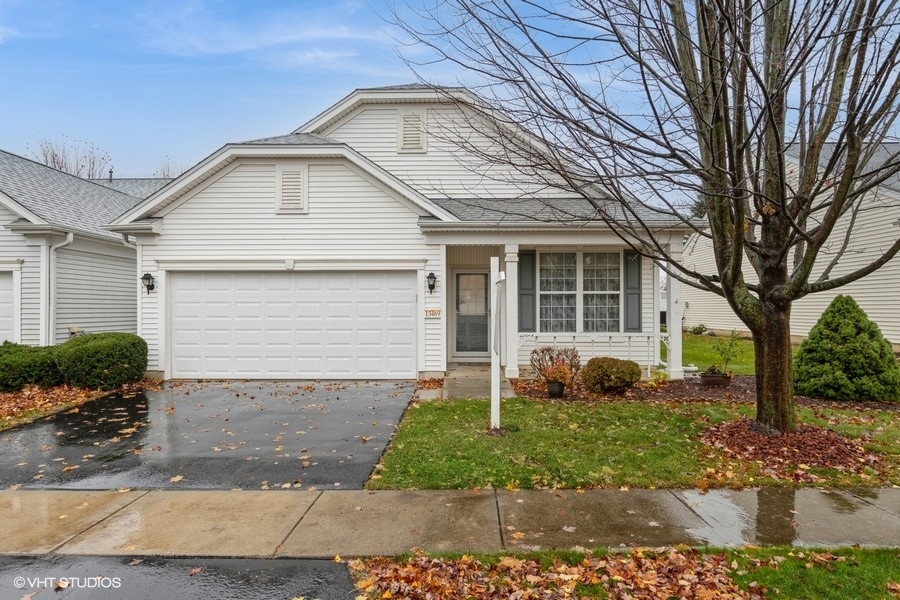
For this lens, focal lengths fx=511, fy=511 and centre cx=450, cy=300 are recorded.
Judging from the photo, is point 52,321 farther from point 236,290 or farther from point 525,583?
point 525,583

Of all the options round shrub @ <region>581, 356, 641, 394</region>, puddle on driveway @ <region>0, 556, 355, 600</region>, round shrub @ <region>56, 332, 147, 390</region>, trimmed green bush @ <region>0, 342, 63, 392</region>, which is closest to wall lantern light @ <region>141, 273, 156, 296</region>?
round shrub @ <region>56, 332, 147, 390</region>

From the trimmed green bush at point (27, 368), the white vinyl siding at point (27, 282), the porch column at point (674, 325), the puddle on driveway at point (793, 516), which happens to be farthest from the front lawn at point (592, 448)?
the white vinyl siding at point (27, 282)

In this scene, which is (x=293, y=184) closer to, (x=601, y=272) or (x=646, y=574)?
(x=601, y=272)

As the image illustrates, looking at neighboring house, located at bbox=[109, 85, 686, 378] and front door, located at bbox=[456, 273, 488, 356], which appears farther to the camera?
front door, located at bbox=[456, 273, 488, 356]

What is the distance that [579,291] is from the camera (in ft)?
38.4

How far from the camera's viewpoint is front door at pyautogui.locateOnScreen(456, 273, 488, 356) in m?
13.2

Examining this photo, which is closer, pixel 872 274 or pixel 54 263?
pixel 54 263

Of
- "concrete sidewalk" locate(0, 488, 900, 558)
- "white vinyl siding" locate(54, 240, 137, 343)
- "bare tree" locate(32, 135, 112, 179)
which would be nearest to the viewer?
"concrete sidewalk" locate(0, 488, 900, 558)

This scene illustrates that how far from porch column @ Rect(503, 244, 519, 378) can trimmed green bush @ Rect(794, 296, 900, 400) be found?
5.36 m

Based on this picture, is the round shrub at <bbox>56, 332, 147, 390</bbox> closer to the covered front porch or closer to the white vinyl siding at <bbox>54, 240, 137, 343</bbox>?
the white vinyl siding at <bbox>54, 240, 137, 343</bbox>

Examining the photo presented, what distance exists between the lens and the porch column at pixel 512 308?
10992 mm

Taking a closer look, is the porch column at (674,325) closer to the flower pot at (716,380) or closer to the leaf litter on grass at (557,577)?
the flower pot at (716,380)

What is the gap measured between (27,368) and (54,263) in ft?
9.53

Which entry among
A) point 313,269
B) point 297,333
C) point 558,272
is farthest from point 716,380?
point 297,333
